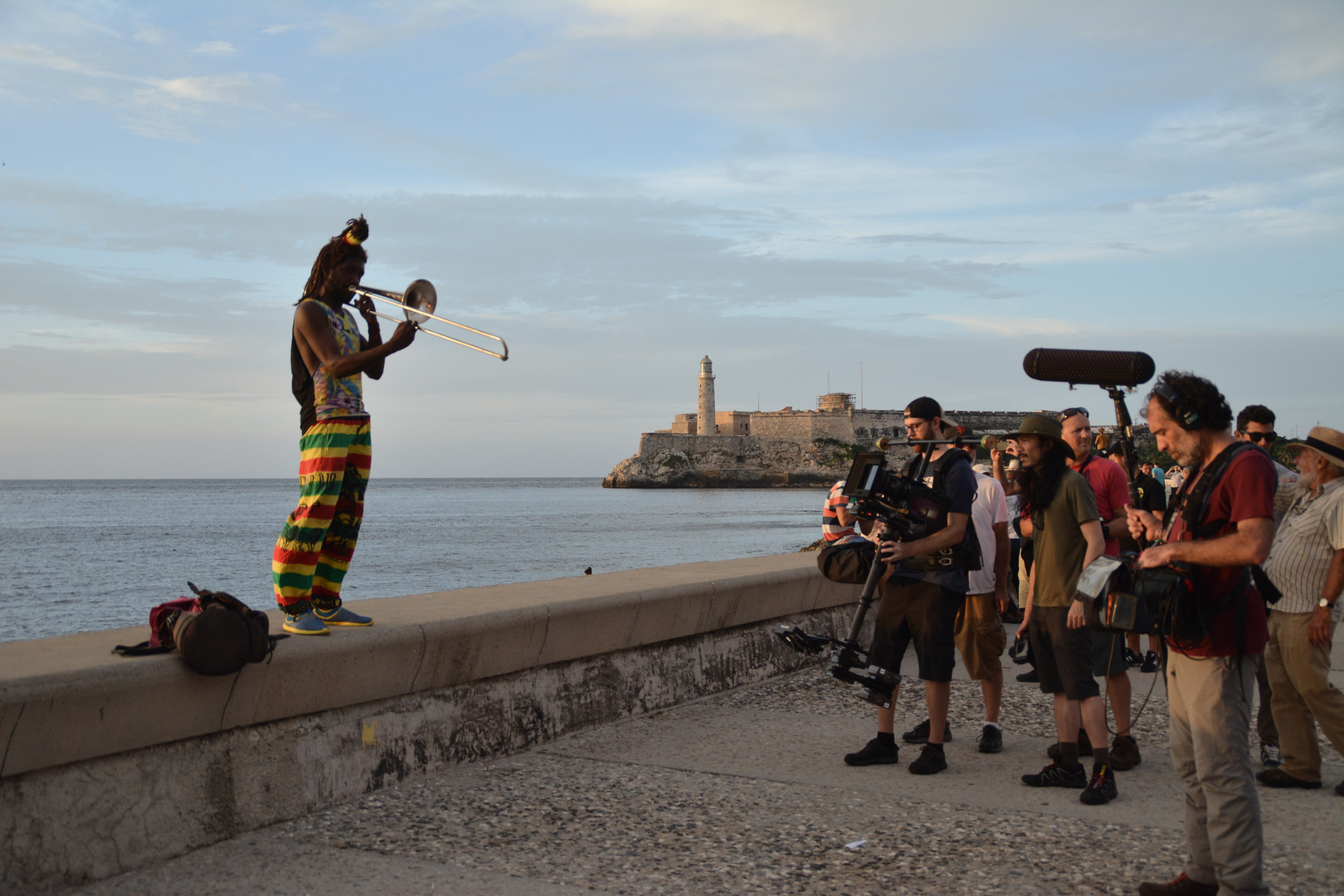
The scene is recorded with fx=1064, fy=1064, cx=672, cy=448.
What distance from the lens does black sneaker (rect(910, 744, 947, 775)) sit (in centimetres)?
505

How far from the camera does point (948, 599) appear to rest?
5285 millimetres

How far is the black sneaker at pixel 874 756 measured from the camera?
16.9ft

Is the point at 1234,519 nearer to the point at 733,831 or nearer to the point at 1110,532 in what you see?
the point at 733,831

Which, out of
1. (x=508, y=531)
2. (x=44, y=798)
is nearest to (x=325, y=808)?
(x=44, y=798)

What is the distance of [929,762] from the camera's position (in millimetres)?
5082

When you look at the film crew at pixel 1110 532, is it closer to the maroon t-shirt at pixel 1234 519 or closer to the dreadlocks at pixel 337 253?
the maroon t-shirt at pixel 1234 519

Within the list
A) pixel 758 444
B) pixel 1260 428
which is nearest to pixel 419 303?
pixel 1260 428

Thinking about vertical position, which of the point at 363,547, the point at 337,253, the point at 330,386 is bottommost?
the point at 363,547

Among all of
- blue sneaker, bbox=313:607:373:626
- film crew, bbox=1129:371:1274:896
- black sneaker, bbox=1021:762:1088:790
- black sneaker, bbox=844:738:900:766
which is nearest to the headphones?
film crew, bbox=1129:371:1274:896

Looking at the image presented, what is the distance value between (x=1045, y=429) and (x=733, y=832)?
247 centimetres

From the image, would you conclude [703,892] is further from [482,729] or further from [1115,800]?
[1115,800]

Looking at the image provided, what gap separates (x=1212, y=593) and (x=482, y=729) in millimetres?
3143

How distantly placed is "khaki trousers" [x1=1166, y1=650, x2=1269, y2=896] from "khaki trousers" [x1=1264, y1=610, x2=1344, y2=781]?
1587mm

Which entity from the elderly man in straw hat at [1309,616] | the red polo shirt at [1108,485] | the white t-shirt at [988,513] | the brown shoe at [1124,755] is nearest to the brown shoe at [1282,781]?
the elderly man in straw hat at [1309,616]
